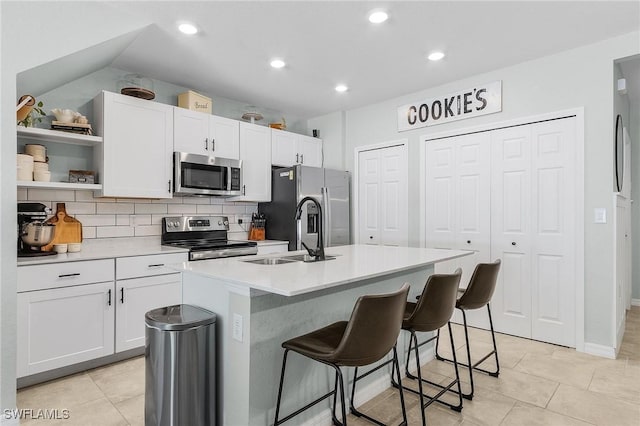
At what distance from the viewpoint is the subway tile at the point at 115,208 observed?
137 inches

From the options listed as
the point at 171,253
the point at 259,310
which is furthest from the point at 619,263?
the point at 171,253

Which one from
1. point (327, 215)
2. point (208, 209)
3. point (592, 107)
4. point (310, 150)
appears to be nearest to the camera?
point (592, 107)

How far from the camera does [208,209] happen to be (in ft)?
14.2

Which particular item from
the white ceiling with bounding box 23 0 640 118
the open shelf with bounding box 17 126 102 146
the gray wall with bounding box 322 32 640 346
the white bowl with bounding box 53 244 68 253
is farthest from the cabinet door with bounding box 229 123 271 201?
the gray wall with bounding box 322 32 640 346

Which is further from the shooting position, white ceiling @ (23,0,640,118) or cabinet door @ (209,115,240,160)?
cabinet door @ (209,115,240,160)

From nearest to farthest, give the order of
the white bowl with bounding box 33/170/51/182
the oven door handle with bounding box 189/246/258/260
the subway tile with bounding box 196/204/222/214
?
the white bowl with bounding box 33/170/51/182
the oven door handle with bounding box 189/246/258/260
the subway tile with bounding box 196/204/222/214

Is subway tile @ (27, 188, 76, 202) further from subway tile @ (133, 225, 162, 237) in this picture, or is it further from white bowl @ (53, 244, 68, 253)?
subway tile @ (133, 225, 162, 237)

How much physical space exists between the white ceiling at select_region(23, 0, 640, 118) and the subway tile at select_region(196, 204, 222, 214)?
4.40 ft

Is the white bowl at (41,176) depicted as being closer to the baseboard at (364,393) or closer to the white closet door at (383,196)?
the baseboard at (364,393)

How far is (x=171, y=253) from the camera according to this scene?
3232 mm

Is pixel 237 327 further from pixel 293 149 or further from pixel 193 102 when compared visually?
pixel 293 149

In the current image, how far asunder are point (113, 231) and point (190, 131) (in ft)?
4.08

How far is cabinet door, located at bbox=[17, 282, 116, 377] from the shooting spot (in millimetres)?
2479

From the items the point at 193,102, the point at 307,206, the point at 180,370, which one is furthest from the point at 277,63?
the point at 180,370
